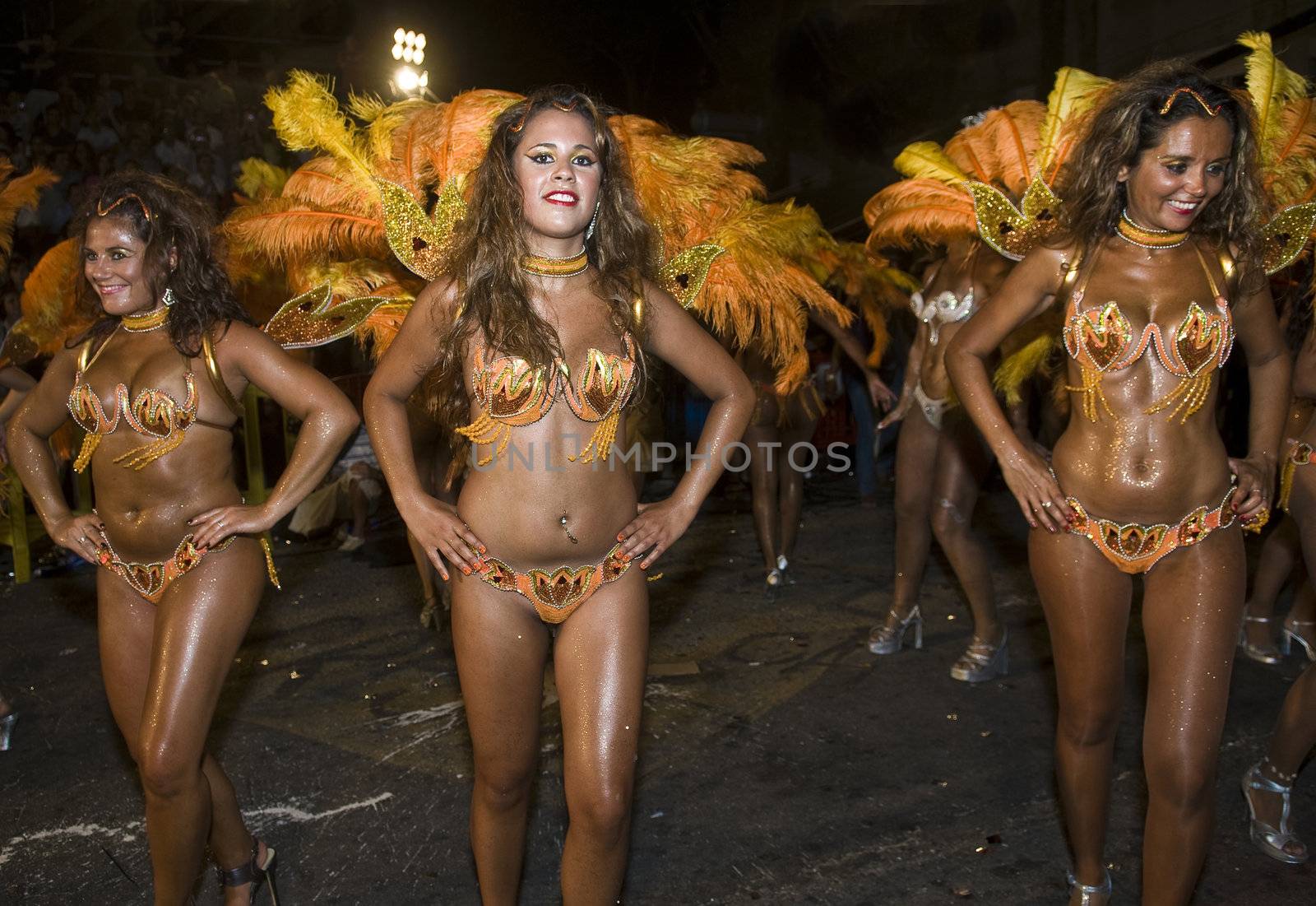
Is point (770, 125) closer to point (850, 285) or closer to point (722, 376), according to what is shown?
point (850, 285)

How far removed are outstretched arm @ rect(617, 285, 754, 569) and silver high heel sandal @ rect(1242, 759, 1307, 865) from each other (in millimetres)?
2140

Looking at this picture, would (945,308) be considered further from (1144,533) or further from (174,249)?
(174,249)

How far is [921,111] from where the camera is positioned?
15383mm

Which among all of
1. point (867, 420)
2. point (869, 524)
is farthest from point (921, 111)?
point (869, 524)

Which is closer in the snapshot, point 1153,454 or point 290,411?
point 1153,454

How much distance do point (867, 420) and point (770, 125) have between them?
8179 mm

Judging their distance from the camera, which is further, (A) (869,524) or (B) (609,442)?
(A) (869,524)

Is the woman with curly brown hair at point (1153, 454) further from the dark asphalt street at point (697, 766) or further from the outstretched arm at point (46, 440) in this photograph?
the outstretched arm at point (46, 440)

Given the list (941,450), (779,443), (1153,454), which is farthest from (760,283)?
(779,443)

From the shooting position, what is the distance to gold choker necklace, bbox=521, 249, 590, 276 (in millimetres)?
2824

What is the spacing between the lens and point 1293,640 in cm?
568

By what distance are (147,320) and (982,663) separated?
3786 millimetres

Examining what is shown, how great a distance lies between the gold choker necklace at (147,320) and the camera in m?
3.28

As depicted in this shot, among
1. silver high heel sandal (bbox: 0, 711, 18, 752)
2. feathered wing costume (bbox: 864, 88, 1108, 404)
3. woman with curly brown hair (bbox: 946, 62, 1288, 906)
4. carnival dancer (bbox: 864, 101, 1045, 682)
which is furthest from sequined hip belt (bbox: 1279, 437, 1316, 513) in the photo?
silver high heel sandal (bbox: 0, 711, 18, 752)
